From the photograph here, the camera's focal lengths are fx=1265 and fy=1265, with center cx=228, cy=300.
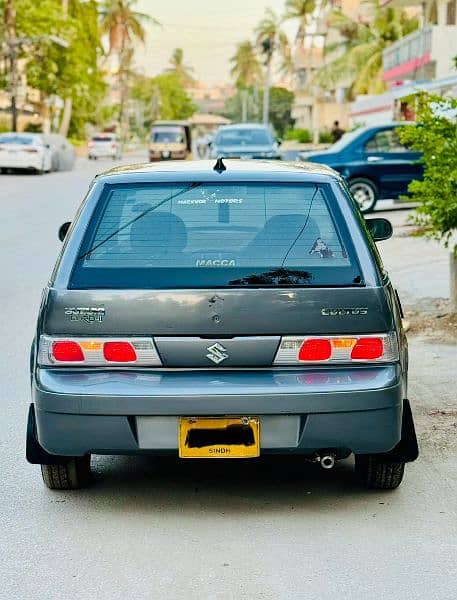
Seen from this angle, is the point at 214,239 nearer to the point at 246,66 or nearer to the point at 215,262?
the point at 215,262

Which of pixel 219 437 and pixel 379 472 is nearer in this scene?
pixel 219 437

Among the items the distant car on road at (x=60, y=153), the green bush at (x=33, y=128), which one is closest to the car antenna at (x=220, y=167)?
the distant car on road at (x=60, y=153)

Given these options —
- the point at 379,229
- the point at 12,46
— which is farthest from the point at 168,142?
the point at 379,229

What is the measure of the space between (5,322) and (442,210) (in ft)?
13.2

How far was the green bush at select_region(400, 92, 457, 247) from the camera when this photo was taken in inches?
400

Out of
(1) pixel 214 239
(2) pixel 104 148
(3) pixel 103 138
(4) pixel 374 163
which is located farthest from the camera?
(3) pixel 103 138

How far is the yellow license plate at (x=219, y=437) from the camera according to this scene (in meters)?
5.36

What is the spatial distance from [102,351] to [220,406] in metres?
0.57

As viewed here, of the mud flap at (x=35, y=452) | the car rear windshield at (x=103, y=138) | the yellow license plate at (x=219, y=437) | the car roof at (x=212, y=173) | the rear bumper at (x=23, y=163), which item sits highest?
the car roof at (x=212, y=173)

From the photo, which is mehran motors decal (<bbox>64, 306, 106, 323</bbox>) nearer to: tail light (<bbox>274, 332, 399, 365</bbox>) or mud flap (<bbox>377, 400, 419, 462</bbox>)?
tail light (<bbox>274, 332, 399, 365</bbox>)

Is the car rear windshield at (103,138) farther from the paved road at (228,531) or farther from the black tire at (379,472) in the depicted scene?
the black tire at (379,472)

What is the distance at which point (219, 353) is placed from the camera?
5.36 metres

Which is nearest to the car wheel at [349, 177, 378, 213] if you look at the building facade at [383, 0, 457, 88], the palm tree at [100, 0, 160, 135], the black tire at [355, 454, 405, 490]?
the building facade at [383, 0, 457, 88]

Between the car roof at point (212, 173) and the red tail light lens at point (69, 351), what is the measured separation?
2.89 feet
